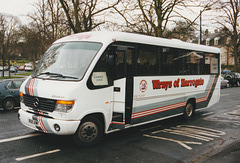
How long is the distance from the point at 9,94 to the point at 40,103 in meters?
6.70

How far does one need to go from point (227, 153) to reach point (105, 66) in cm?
359

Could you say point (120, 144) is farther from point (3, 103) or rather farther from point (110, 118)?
point (3, 103)

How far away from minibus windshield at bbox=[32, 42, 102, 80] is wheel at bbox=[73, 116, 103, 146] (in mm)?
1139

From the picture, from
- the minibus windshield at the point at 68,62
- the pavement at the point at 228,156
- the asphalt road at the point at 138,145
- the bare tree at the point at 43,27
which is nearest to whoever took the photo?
the pavement at the point at 228,156

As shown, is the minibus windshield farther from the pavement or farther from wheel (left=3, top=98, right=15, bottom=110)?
wheel (left=3, top=98, right=15, bottom=110)

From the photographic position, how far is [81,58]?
5809 millimetres

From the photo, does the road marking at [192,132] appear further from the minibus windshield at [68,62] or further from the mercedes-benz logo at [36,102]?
the mercedes-benz logo at [36,102]

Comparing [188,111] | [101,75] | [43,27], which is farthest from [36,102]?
[43,27]

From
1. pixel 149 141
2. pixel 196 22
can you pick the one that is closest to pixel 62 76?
pixel 149 141

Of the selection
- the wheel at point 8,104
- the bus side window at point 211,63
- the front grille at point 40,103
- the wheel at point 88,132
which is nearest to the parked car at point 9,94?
the wheel at point 8,104

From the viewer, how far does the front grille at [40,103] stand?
5.37 meters

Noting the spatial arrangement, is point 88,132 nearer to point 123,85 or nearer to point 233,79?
point 123,85

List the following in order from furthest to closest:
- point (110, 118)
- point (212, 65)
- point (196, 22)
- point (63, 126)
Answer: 1. point (196, 22)
2. point (212, 65)
3. point (110, 118)
4. point (63, 126)

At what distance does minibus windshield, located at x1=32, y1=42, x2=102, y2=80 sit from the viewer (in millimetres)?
5637
